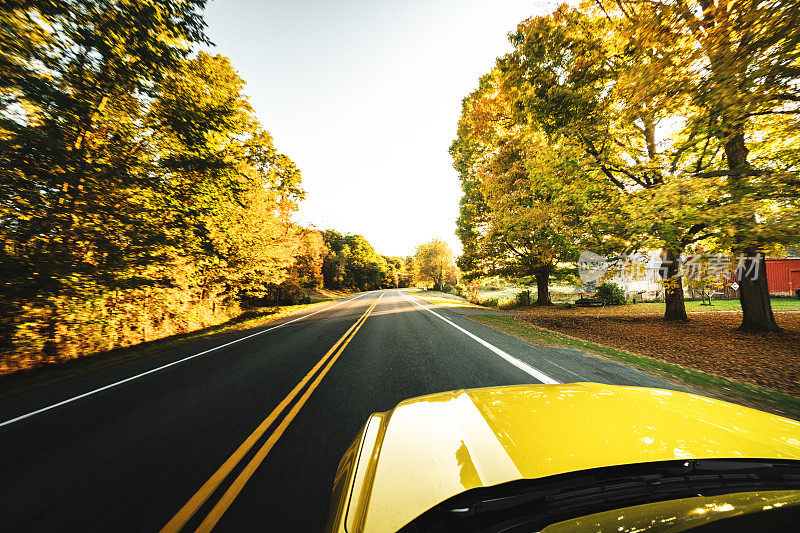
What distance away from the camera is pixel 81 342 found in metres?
7.12

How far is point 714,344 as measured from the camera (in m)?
6.81

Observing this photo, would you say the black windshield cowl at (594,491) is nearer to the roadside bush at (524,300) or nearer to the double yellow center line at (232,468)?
the double yellow center line at (232,468)

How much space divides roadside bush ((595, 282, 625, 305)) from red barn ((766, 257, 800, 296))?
14.1 meters

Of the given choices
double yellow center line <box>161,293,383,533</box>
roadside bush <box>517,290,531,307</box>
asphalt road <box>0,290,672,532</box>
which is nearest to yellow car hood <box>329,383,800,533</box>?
asphalt road <box>0,290,672,532</box>

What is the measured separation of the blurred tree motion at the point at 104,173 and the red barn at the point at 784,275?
38628 mm

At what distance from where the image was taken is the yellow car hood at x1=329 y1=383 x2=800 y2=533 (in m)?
1.12

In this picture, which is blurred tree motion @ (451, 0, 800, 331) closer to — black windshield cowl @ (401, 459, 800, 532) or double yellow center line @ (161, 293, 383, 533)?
black windshield cowl @ (401, 459, 800, 532)

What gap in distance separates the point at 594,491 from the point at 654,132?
12.6 meters

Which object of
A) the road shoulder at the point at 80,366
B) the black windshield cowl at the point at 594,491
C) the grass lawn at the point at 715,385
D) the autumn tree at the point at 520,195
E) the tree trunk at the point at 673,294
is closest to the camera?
the black windshield cowl at the point at 594,491

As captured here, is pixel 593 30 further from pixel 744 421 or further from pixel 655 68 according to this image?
pixel 744 421

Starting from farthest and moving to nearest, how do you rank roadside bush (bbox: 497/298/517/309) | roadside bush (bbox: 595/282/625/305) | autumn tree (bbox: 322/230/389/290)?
autumn tree (bbox: 322/230/389/290)
roadside bush (bbox: 595/282/625/305)
roadside bush (bbox: 497/298/517/309)

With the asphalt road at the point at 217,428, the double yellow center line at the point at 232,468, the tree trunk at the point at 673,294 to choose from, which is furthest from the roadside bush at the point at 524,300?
the double yellow center line at the point at 232,468

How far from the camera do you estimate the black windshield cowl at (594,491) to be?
3.29 feet

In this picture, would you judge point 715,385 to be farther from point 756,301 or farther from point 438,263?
point 438,263
